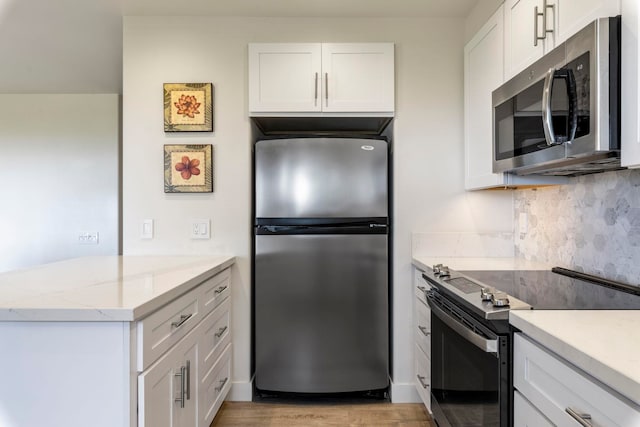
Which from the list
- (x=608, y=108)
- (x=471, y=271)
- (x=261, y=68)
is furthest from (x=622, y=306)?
(x=261, y=68)

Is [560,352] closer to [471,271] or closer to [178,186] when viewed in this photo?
[471,271]

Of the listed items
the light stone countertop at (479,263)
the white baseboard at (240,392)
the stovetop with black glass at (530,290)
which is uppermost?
the light stone countertop at (479,263)

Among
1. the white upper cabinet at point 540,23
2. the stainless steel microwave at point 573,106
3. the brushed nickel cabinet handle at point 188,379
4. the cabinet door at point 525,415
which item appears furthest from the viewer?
the brushed nickel cabinet handle at point 188,379

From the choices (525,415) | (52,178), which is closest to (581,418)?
(525,415)

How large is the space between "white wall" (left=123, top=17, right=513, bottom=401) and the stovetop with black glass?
2.12 feet

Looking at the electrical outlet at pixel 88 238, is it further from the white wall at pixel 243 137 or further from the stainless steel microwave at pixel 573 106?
the stainless steel microwave at pixel 573 106

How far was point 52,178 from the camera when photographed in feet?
12.7

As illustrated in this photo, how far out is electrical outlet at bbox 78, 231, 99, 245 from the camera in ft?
12.7

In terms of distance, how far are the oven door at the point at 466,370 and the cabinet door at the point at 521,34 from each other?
1057 millimetres

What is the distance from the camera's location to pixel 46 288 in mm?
→ 1347

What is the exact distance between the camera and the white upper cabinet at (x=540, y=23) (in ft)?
4.04

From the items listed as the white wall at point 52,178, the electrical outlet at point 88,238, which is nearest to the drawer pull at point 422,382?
the white wall at point 52,178

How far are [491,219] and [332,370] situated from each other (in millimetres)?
1337

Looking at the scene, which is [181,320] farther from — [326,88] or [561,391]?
[326,88]
